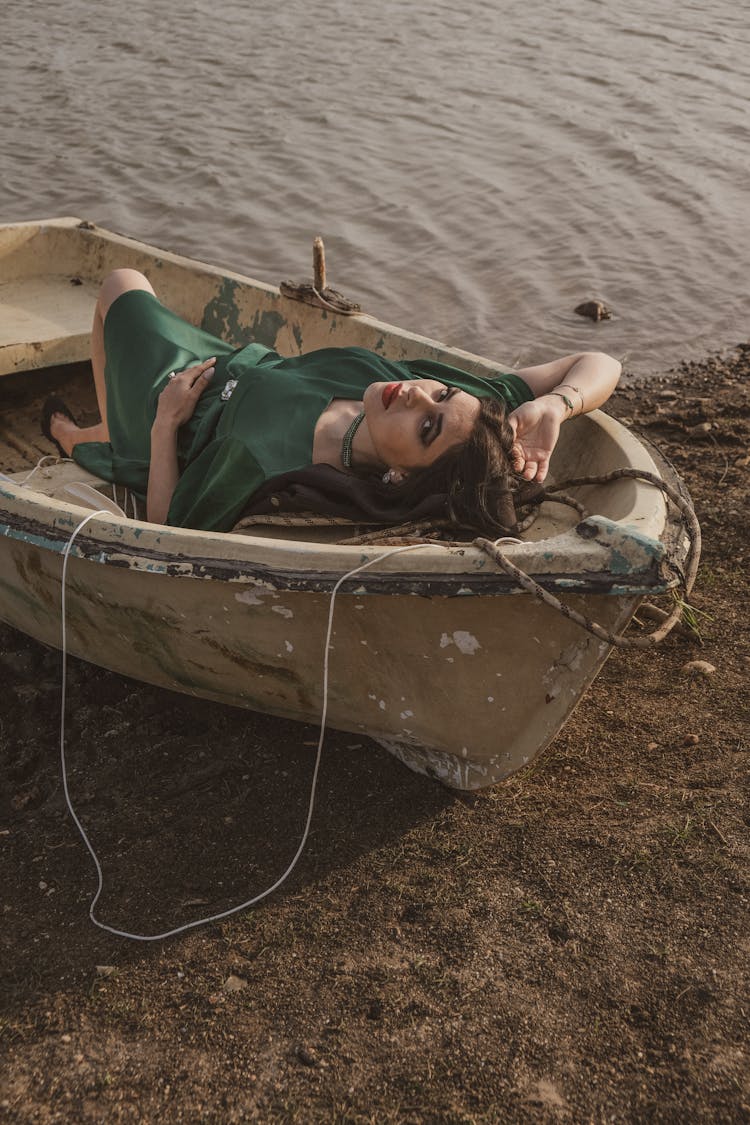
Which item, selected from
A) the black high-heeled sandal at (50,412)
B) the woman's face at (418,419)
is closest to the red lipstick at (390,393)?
the woman's face at (418,419)

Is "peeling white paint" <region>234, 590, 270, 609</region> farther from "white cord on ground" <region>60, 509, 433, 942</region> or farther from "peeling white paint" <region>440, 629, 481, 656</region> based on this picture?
"peeling white paint" <region>440, 629, 481, 656</region>

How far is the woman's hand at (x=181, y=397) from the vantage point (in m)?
3.80

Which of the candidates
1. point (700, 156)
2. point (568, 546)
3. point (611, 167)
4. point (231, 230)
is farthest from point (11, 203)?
point (568, 546)

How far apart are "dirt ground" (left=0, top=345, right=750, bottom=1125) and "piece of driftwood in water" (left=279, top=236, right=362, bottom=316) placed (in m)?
1.89

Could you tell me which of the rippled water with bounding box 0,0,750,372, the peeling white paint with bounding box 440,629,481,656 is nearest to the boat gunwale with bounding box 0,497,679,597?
the peeling white paint with bounding box 440,629,481,656

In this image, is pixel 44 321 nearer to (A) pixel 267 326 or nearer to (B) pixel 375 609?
(A) pixel 267 326

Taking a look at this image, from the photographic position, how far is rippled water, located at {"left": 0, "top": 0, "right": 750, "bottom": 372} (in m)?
8.86

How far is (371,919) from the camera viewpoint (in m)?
3.10

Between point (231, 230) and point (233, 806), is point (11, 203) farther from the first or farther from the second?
point (233, 806)

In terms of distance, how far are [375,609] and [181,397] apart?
1.26 m

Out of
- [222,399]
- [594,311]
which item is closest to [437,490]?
[222,399]

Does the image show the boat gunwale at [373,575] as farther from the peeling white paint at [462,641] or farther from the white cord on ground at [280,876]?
the peeling white paint at [462,641]

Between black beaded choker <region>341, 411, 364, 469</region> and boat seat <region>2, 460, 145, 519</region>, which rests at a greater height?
black beaded choker <region>341, 411, 364, 469</region>

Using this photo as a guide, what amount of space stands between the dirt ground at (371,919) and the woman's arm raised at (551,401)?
1.03 m
